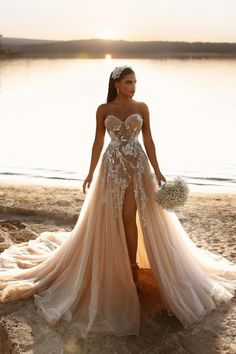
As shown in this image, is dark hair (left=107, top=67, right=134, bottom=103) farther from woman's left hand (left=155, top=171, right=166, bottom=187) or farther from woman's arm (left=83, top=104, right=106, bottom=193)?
woman's left hand (left=155, top=171, right=166, bottom=187)

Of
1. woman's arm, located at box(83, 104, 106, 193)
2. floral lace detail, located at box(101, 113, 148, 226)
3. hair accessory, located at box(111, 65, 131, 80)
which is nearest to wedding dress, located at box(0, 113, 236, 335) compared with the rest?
floral lace detail, located at box(101, 113, 148, 226)

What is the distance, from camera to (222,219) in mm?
8484

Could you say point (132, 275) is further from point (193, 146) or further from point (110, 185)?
point (193, 146)

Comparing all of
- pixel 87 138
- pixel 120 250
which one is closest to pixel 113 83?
pixel 120 250

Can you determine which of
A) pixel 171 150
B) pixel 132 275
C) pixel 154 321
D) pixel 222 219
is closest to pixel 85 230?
pixel 132 275

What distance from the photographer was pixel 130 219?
5020 mm

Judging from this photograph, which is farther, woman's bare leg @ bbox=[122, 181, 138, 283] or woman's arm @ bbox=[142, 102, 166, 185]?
woman's arm @ bbox=[142, 102, 166, 185]

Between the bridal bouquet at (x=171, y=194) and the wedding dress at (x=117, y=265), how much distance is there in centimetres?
22

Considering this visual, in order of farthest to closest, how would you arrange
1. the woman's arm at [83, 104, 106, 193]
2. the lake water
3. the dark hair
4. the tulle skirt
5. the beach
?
the lake water, the woman's arm at [83, 104, 106, 193], the dark hair, the tulle skirt, the beach

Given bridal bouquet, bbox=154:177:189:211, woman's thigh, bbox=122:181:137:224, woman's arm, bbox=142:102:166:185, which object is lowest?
woman's thigh, bbox=122:181:137:224

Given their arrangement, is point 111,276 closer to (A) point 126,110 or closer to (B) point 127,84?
(A) point 126,110

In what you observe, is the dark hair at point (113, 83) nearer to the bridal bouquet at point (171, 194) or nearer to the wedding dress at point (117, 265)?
the wedding dress at point (117, 265)

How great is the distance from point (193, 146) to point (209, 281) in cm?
1416

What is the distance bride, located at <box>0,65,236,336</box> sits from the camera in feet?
15.8
